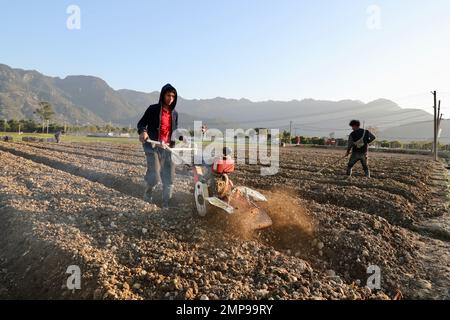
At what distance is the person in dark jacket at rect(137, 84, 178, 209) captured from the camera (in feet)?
20.5

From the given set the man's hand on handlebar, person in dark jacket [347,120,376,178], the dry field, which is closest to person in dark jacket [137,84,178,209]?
the man's hand on handlebar

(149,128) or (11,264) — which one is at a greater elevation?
(149,128)

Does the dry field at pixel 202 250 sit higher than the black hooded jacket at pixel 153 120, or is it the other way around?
the black hooded jacket at pixel 153 120

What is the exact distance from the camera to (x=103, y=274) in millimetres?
3521

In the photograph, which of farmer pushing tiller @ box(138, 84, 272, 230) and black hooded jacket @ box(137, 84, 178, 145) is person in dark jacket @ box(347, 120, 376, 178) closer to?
farmer pushing tiller @ box(138, 84, 272, 230)

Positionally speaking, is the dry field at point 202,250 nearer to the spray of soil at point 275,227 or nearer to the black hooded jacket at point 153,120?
the spray of soil at point 275,227

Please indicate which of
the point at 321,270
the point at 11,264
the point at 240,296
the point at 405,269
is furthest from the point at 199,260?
the point at 405,269

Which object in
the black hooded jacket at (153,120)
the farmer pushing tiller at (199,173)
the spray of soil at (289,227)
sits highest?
the black hooded jacket at (153,120)

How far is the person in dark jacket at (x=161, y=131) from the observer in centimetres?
625

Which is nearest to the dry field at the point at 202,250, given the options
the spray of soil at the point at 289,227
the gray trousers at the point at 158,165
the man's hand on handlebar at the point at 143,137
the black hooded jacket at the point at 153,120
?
the spray of soil at the point at 289,227

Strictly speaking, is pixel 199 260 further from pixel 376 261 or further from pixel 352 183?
pixel 352 183

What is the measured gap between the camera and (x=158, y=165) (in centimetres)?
638
